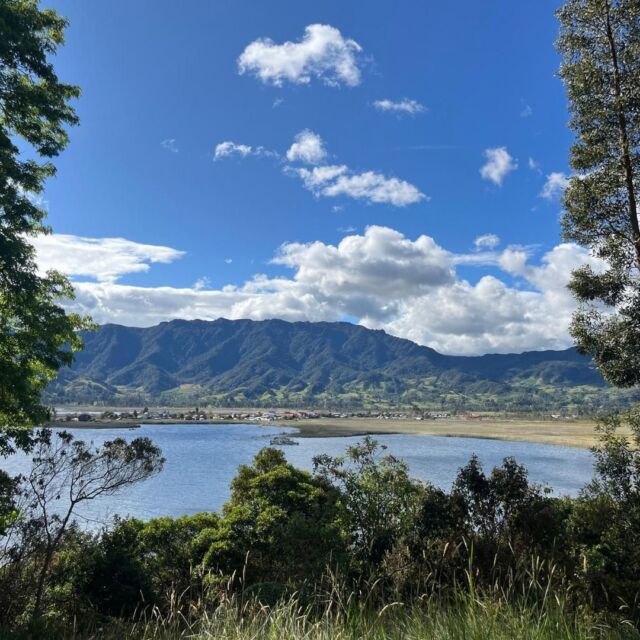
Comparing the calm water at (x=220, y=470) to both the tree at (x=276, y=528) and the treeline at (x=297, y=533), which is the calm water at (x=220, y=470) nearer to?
the treeline at (x=297, y=533)

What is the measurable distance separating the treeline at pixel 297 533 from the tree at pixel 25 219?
9.14 ft

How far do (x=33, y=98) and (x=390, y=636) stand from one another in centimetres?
1519

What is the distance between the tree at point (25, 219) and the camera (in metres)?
13.2

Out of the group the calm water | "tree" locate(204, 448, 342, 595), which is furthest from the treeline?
the calm water

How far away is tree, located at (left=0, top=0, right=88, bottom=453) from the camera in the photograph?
1316 centimetres

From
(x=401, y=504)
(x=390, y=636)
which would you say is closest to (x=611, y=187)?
(x=401, y=504)

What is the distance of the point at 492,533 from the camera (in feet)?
54.1

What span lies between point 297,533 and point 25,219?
11548 millimetres

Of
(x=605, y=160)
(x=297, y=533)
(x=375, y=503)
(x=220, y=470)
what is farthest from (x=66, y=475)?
(x=220, y=470)

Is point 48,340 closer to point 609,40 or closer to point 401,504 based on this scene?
point 401,504

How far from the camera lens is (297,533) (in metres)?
16.5

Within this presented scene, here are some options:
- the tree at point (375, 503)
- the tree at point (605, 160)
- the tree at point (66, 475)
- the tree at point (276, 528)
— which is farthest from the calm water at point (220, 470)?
the tree at point (605, 160)

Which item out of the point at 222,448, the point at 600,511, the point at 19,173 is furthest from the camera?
the point at 222,448

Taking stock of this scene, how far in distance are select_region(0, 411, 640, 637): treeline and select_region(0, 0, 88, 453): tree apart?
2.78m
